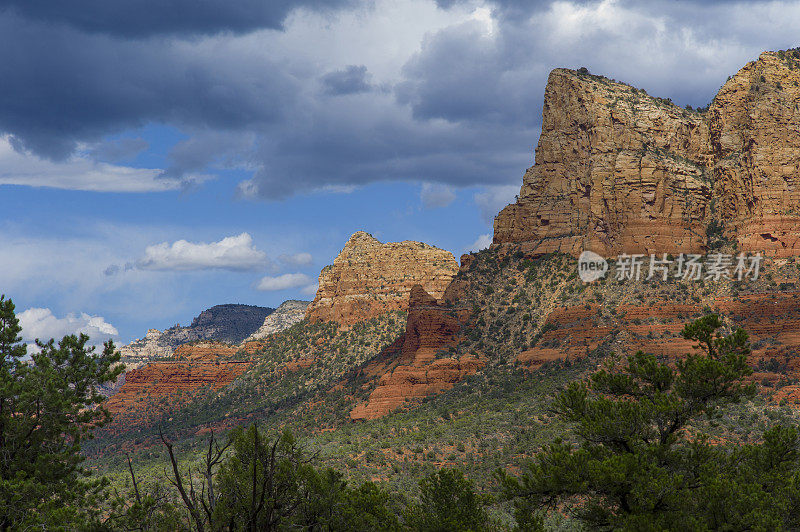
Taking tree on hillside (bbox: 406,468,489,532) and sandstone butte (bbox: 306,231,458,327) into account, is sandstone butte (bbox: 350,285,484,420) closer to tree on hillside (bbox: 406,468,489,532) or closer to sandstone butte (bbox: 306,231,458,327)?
sandstone butte (bbox: 306,231,458,327)

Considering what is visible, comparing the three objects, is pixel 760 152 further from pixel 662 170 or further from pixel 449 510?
pixel 449 510

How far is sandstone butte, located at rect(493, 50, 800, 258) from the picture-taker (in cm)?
9362

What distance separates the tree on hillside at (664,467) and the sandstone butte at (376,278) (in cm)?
12054

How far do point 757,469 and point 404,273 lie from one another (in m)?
132

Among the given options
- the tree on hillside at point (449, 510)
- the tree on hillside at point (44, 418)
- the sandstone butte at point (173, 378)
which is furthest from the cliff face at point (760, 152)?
the sandstone butte at point (173, 378)

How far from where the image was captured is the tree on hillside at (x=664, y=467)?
28.3 metres

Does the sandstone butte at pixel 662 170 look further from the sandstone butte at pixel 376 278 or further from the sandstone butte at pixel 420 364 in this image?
the sandstone butte at pixel 376 278

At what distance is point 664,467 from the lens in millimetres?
30500

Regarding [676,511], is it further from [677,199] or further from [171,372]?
[171,372]

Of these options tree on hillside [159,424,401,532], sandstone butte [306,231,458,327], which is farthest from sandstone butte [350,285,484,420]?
tree on hillside [159,424,401,532]

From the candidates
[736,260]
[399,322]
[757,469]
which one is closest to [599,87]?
[736,260]

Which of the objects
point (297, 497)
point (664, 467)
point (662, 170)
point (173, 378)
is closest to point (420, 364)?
point (662, 170)

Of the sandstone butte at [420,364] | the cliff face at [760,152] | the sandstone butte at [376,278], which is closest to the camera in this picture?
the cliff face at [760,152]

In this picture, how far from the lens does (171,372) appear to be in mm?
156000
